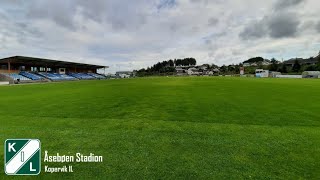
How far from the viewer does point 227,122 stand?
8.69m

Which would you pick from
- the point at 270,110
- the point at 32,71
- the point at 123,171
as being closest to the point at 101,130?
the point at 123,171

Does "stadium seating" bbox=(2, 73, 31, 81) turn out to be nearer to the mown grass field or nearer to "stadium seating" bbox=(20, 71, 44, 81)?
"stadium seating" bbox=(20, 71, 44, 81)

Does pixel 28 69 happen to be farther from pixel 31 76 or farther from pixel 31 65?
pixel 31 76

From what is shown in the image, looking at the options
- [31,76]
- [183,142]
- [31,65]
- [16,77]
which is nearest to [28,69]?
[31,65]

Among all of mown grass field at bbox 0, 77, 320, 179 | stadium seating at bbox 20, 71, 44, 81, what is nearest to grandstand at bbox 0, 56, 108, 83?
stadium seating at bbox 20, 71, 44, 81

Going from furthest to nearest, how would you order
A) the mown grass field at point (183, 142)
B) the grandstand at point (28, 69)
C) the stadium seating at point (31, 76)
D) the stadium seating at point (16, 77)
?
the stadium seating at point (31, 76) → the stadium seating at point (16, 77) → the grandstand at point (28, 69) → the mown grass field at point (183, 142)

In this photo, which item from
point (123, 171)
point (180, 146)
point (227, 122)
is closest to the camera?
point (123, 171)

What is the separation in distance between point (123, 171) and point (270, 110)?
899cm

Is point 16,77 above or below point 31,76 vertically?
below

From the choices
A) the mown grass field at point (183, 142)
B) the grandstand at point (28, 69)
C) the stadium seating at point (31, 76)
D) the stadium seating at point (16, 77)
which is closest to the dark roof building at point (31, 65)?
the grandstand at point (28, 69)

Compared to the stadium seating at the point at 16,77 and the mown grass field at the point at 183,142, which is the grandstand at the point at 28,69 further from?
the mown grass field at the point at 183,142

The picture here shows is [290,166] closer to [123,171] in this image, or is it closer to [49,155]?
→ [123,171]

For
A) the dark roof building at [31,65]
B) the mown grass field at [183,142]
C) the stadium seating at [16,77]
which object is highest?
the dark roof building at [31,65]

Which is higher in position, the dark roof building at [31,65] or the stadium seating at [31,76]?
the dark roof building at [31,65]
